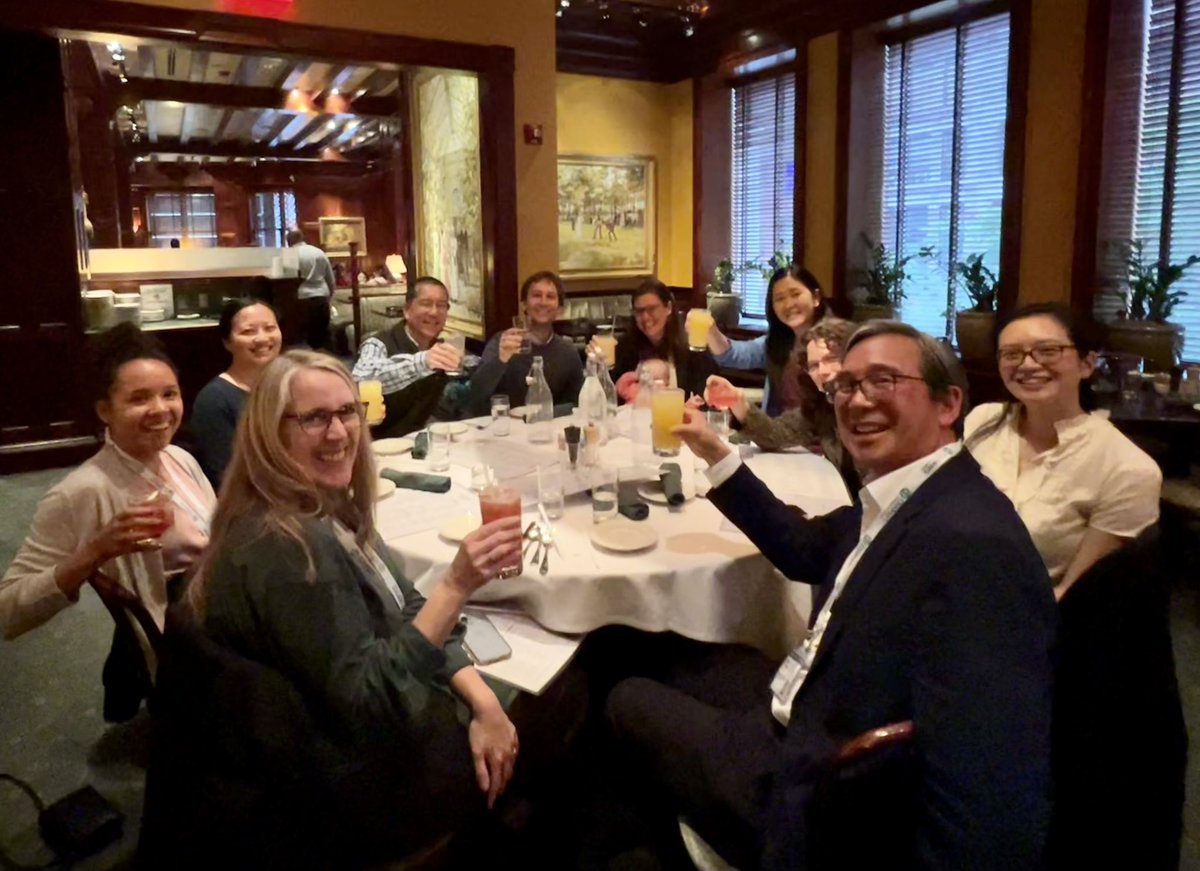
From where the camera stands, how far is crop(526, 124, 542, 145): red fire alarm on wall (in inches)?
220

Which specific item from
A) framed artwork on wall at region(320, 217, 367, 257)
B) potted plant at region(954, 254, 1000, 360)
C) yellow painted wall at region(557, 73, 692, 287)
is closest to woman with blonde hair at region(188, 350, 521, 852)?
potted plant at region(954, 254, 1000, 360)

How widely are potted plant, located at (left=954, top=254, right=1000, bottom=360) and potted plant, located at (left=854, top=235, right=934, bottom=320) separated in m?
Answer: 0.53

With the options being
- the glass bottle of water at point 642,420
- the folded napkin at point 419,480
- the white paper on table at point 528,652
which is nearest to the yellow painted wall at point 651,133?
the glass bottle of water at point 642,420

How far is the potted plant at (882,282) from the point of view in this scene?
5.76 meters

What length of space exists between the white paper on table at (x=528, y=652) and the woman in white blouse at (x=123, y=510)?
27.3 inches

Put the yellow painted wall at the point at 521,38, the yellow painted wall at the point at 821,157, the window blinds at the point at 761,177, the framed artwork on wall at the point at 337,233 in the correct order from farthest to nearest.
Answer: the framed artwork on wall at the point at 337,233
the window blinds at the point at 761,177
the yellow painted wall at the point at 821,157
the yellow painted wall at the point at 521,38

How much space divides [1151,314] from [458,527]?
385 cm

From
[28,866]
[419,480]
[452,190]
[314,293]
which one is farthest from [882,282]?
[314,293]

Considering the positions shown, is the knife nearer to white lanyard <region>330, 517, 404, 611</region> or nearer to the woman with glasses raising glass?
white lanyard <region>330, 517, 404, 611</region>

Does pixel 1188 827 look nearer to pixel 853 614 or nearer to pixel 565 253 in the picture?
pixel 853 614

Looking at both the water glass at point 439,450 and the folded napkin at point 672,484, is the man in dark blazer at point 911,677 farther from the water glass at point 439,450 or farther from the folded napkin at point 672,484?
the water glass at point 439,450

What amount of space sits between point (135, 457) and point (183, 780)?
3.50 ft

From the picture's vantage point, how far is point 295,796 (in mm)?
1346

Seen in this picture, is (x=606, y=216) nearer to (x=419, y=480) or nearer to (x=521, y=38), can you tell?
(x=521, y=38)
